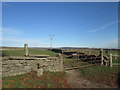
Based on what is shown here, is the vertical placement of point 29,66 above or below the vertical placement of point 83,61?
above

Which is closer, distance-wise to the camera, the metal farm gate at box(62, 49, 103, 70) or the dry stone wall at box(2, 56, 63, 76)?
the dry stone wall at box(2, 56, 63, 76)

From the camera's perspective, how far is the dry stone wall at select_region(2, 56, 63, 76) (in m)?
5.35

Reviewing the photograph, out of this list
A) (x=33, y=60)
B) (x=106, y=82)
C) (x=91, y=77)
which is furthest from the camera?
(x=33, y=60)

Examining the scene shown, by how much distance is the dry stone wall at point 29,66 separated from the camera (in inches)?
211

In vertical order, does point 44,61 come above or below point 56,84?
above

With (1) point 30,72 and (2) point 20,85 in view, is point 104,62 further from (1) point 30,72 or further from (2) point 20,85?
(2) point 20,85

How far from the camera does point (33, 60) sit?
599 centimetres

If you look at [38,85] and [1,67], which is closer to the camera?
[38,85]

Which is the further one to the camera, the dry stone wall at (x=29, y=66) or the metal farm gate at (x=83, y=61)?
the metal farm gate at (x=83, y=61)

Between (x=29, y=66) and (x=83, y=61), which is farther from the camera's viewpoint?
(x=83, y=61)

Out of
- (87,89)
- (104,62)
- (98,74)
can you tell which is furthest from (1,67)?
(104,62)

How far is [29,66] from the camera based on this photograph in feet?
19.4

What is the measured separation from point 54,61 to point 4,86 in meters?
3.46

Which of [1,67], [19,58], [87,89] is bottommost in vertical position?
[87,89]
